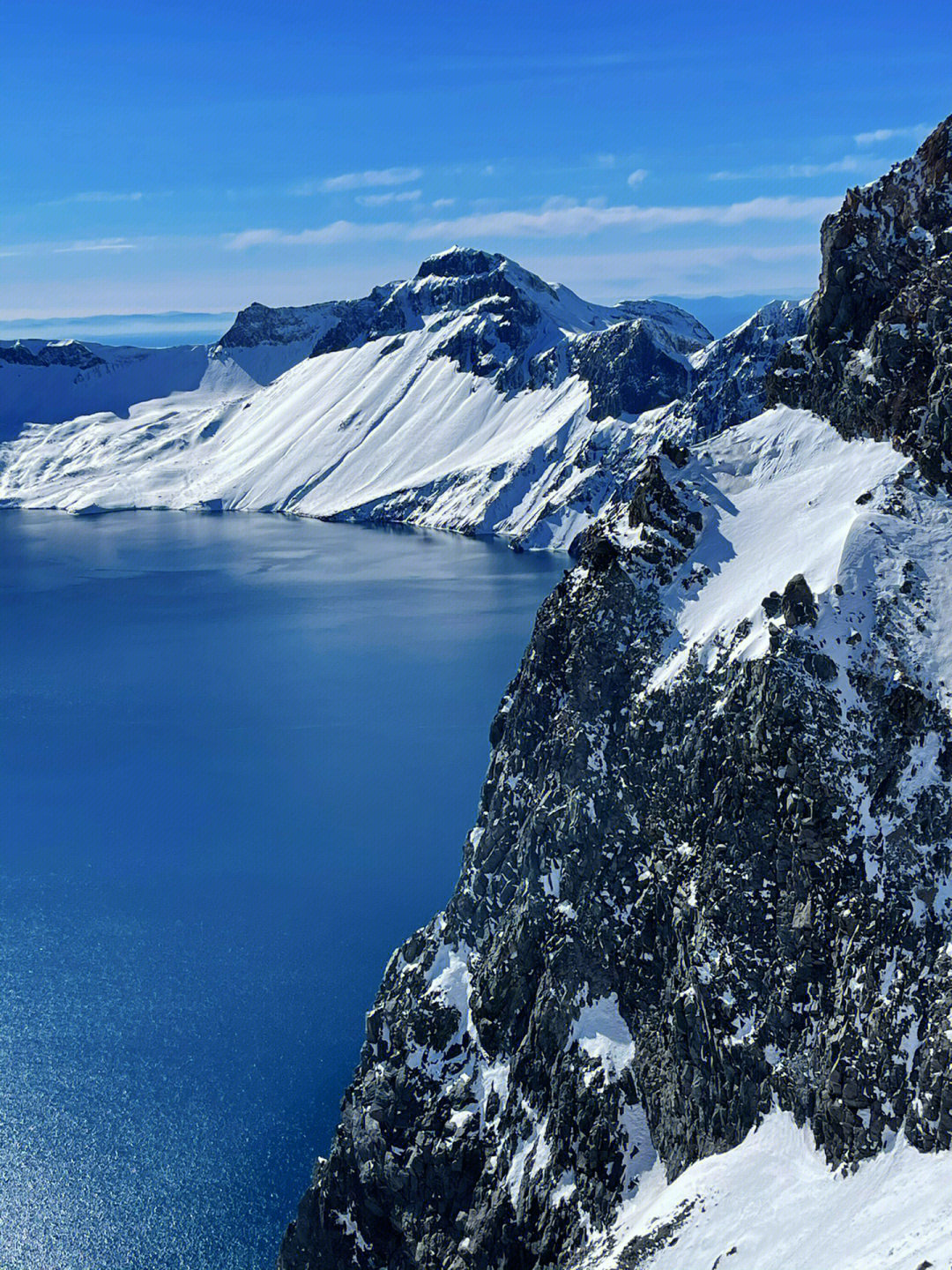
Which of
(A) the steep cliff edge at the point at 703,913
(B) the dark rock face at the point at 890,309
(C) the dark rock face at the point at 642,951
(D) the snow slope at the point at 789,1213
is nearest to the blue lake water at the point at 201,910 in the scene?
(C) the dark rock face at the point at 642,951

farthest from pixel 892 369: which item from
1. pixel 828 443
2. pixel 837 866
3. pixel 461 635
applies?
pixel 461 635

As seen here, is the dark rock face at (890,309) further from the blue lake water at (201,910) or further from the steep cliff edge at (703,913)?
the blue lake water at (201,910)

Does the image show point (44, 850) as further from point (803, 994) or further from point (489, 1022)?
point (803, 994)

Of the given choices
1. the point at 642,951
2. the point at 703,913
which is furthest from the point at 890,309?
the point at 642,951

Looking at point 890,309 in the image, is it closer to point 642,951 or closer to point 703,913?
point 703,913

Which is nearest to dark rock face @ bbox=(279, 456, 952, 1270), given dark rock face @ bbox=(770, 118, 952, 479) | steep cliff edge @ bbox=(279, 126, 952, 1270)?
steep cliff edge @ bbox=(279, 126, 952, 1270)
